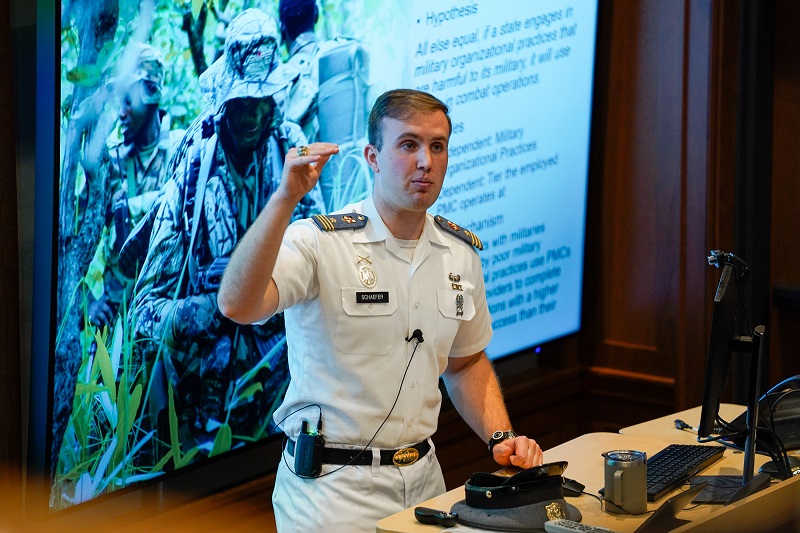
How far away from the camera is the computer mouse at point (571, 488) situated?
233 centimetres

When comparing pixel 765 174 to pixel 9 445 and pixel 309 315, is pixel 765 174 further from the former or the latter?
pixel 9 445

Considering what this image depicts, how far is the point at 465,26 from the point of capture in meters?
3.89

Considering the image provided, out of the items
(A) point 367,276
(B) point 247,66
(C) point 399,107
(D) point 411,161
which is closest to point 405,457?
(A) point 367,276

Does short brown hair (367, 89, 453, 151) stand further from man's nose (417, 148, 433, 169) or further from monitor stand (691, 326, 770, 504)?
monitor stand (691, 326, 770, 504)

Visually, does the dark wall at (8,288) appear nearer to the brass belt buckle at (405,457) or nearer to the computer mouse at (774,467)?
the brass belt buckle at (405,457)

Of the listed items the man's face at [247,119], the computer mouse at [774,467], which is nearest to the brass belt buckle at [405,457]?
the computer mouse at [774,467]

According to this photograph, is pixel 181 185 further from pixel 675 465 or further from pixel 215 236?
pixel 675 465

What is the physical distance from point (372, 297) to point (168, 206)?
2.16 feet

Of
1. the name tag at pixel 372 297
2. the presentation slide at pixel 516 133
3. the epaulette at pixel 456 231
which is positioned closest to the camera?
the name tag at pixel 372 297

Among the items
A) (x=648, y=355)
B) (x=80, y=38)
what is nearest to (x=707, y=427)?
(x=80, y=38)

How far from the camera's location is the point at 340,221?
2572 mm

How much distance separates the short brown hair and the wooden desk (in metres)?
0.90

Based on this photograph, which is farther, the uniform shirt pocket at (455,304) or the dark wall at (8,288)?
the uniform shirt pocket at (455,304)

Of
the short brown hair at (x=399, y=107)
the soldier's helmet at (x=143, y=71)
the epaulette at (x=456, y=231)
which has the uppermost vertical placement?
the soldier's helmet at (x=143, y=71)
